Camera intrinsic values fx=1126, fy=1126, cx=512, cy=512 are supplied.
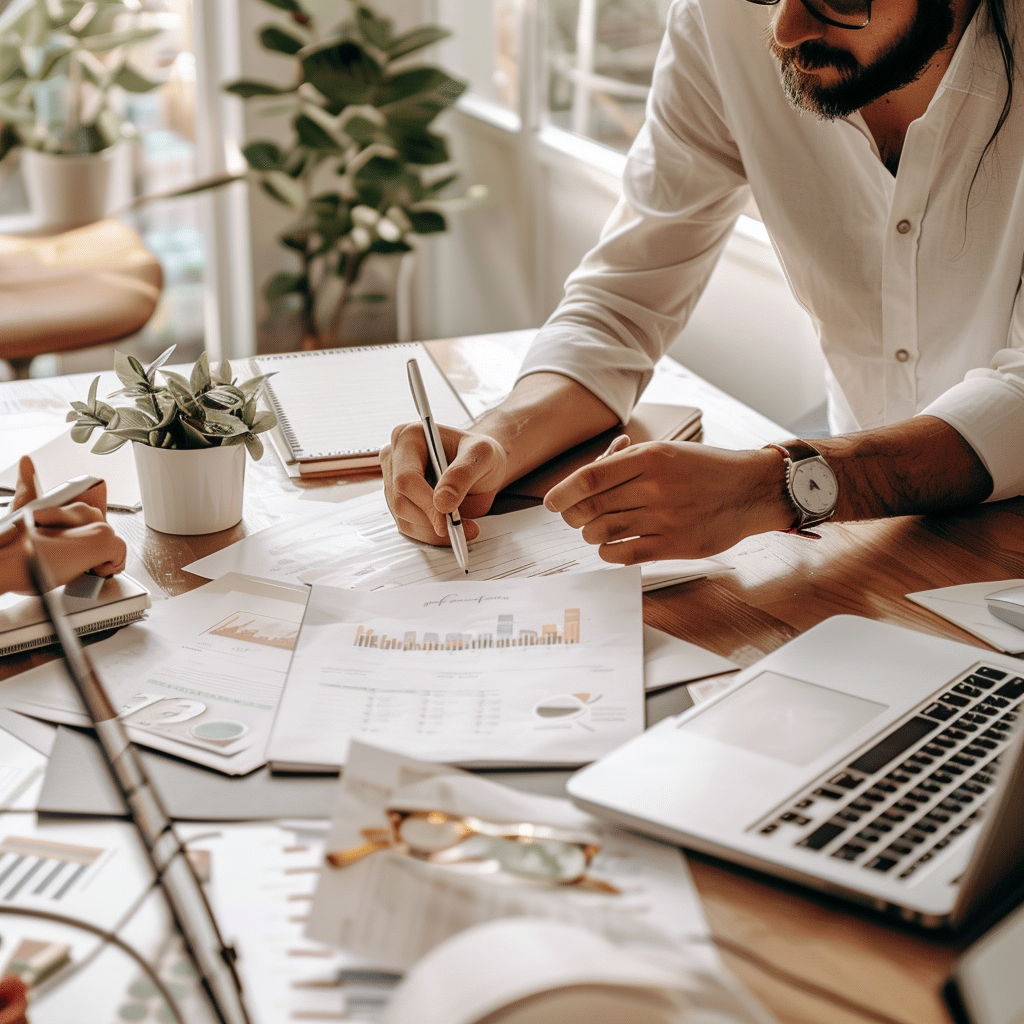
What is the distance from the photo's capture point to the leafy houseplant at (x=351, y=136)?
2777 millimetres

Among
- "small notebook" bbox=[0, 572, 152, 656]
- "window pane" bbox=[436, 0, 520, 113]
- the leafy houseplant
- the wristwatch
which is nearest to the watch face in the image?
the wristwatch

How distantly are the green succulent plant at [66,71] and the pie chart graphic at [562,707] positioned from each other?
103 inches

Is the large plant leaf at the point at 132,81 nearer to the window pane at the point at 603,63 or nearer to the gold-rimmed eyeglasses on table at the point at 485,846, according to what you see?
the window pane at the point at 603,63

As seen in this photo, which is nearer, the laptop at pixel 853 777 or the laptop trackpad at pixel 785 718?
the laptop at pixel 853 777

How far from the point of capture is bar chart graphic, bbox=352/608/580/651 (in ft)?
2.70

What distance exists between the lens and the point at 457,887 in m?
0.54

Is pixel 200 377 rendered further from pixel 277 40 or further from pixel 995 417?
pixel 277 40

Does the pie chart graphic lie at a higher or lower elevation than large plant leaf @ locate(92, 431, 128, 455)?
lower

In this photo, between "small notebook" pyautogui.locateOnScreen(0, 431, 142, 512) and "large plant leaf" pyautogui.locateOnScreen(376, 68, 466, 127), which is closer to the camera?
"small notebook" pyautogui.locateOnScreen(0, 431, 142, 512)

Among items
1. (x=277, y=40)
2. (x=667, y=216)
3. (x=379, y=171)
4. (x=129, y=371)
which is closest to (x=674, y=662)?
(x=129, y=371)

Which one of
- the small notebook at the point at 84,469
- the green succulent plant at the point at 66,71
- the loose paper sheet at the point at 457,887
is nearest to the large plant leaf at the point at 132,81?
the green succulent plant at the point at 66,71

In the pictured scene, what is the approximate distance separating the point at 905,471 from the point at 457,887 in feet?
2.16

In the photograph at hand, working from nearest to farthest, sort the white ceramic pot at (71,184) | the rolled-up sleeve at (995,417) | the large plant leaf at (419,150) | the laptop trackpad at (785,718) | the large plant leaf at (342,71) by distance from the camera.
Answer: the laptop trackpad at (785,718), the rolled-up sleeve at (995,417), the large plant leaf at (342,71), the large plant leaf at (419,150), the white ceramic pot at (71,184)

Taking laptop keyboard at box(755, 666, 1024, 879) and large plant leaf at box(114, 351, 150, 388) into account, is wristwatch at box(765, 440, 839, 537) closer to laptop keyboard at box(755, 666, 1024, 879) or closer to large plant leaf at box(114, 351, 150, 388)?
laptop keyboard at box(755, 666, 1024, 879)
